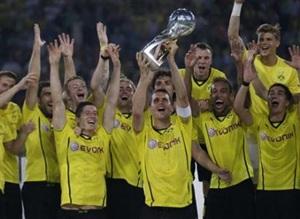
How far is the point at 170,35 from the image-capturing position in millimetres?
8609

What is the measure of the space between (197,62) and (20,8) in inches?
193

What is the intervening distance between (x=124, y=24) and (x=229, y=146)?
4.73 m

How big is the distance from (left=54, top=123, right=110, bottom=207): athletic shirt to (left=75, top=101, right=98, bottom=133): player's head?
0.11m

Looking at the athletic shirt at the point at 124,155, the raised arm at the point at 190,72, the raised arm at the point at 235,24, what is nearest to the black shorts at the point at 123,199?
the athletic shirt at the point at 124,155

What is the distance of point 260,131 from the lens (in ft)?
29.9

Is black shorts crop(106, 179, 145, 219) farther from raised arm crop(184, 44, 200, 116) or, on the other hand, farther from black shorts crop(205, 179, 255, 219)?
raised arm crop(184, 44, 200, 116)

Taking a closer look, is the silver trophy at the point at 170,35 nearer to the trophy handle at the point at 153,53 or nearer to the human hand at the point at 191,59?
the trophy handle at the point at 153,53

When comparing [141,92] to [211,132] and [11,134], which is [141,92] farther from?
[11,134]

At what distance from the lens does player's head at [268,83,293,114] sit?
8.96 m

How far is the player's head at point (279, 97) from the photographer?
8.96 meters

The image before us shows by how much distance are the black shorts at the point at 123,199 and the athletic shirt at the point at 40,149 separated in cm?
49

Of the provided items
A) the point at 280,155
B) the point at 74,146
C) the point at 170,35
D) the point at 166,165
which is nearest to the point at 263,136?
the point at 280,155

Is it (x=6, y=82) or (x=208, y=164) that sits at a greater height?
(x=6, y=82)

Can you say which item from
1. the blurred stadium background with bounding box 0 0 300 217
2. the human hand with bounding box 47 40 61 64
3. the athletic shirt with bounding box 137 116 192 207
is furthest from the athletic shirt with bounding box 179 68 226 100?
the blurred stadium background with bounding box 0 0 300 217
